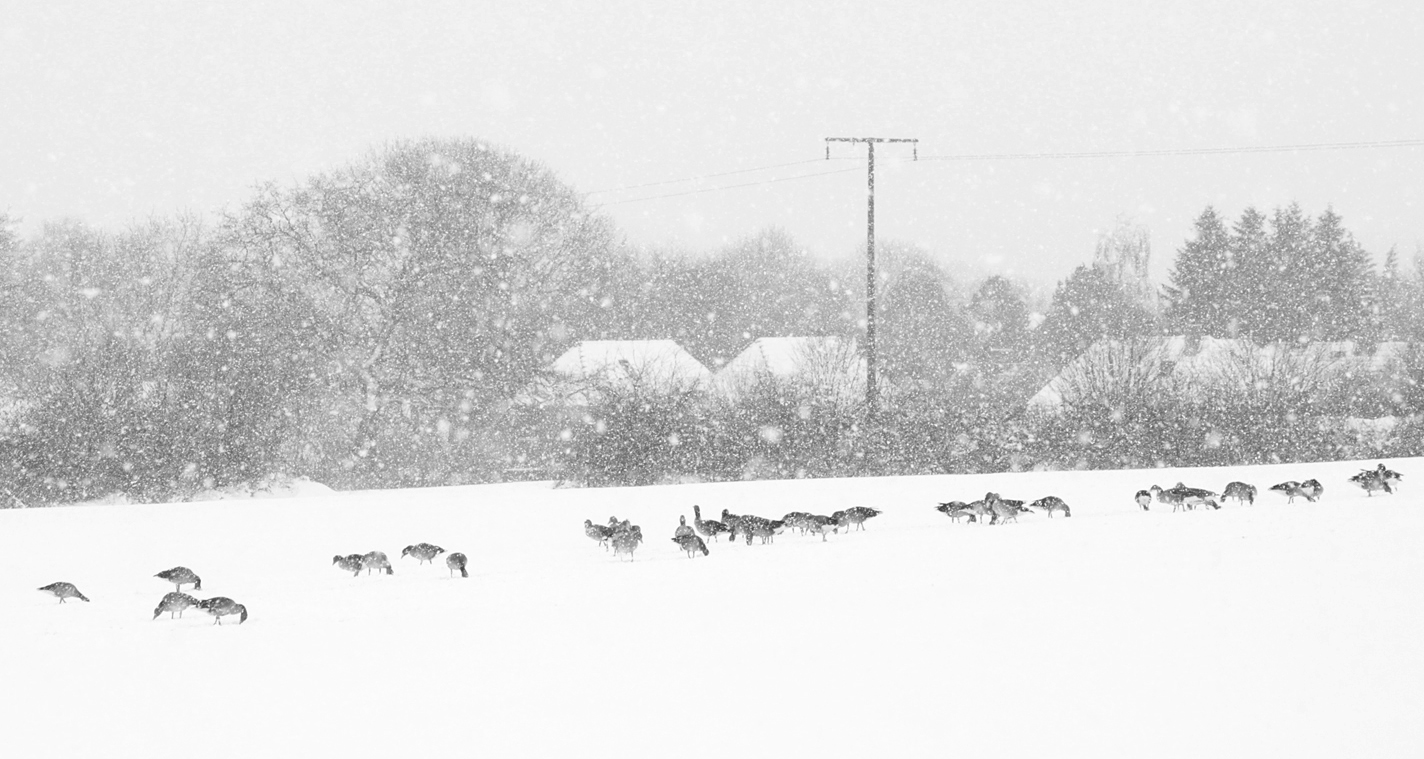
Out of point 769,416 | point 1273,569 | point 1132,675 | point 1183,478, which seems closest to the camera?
point 1132,675

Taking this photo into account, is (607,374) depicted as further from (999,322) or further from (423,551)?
(999,322)

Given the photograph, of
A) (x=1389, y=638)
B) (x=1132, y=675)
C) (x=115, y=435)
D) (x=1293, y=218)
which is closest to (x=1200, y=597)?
(x=1389, y=638)

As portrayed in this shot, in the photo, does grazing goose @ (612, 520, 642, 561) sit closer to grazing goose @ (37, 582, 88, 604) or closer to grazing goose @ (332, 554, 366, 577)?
grazing goose @ (332, 554, 366, 577)

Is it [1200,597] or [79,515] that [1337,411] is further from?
[79,515]

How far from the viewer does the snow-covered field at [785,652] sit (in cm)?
613

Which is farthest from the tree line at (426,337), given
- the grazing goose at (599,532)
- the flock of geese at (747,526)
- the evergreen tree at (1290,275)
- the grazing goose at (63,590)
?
the grazing goose at (63,590)

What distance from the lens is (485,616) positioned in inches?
380

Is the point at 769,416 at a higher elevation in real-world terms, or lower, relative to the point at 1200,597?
higher

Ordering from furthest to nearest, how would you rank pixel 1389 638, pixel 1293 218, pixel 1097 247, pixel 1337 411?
pixel 1097 247 < pixel 1293 218 < pixel 1337 411 < pixel 1389 638

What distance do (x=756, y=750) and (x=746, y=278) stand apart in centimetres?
8426

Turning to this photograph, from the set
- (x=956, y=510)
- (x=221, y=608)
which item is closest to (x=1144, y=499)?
(x=956, y=510)

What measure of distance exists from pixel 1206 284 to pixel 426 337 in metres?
43.4

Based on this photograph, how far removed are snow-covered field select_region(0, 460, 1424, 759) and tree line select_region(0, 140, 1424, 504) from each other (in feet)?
40.9

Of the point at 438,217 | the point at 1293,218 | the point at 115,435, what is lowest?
the point at 115,435
